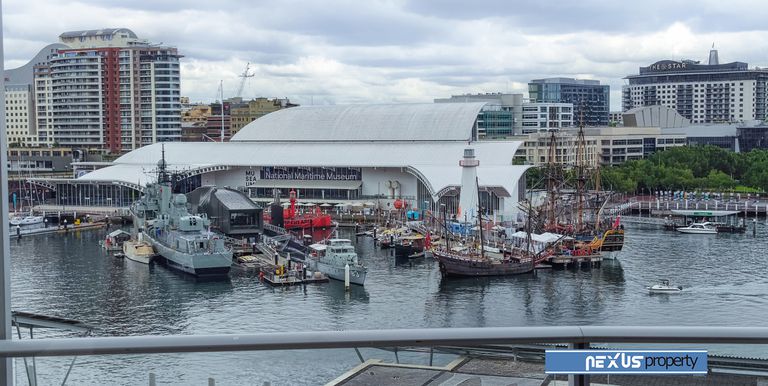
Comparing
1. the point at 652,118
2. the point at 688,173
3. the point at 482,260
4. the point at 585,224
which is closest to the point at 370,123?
the point at 688,173

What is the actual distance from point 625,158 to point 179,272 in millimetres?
15595

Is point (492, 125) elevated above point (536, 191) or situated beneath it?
elevated above

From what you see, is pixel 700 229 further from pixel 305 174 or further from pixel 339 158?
pixel 305 174

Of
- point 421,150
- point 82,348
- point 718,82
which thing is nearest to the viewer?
point 82,348

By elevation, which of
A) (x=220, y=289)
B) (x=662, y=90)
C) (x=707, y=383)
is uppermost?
(x=662, y=90)

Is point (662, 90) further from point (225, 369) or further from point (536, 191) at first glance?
point (225, 369)

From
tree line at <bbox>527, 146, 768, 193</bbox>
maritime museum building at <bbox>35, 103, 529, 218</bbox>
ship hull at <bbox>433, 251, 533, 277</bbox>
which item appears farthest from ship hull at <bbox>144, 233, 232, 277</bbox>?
tree line at <bbox>527, 146, 768, 193</bbox>

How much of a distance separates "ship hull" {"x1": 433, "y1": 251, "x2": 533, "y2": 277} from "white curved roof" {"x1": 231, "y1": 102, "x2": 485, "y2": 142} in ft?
25.4

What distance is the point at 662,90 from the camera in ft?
116

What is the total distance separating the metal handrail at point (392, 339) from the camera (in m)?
0.60

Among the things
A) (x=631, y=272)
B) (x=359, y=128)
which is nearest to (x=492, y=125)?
(x=359, y=128)

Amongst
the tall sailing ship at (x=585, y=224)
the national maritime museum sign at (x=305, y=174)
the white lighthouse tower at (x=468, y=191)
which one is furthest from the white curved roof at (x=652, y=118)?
the white lighthouse tower at (x=468, y=191)

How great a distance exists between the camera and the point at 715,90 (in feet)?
112

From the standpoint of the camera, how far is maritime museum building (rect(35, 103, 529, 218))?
53.2ft
